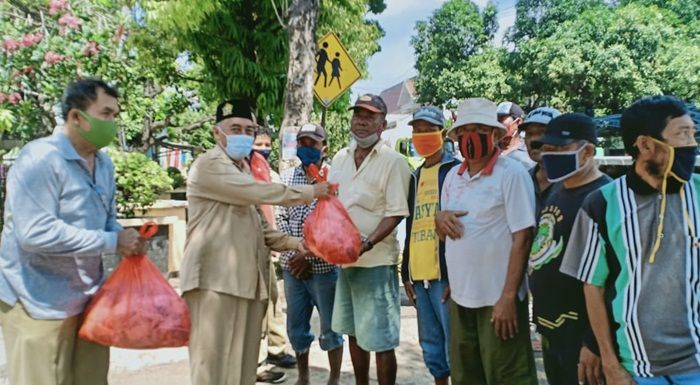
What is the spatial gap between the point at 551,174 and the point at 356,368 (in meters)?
1.97

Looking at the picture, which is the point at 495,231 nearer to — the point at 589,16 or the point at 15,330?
the point at 15,330

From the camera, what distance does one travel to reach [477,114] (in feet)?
10.1

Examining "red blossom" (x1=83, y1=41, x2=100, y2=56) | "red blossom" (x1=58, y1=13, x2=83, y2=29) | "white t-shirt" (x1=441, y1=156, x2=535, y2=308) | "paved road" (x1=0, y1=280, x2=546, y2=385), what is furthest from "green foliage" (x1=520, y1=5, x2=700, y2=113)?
"white t-shirt" (x1=441, y1=156, x2=535, y2=308)

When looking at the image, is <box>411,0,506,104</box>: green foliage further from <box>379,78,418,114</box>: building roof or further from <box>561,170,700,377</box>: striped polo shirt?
<box>561,170,700,377</box>: striped polo shirt

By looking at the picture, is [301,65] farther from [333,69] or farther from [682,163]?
[682,163]

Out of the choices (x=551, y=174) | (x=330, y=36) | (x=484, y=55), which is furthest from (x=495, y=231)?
(x=484, y=55)

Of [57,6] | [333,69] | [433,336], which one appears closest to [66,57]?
[57,6]

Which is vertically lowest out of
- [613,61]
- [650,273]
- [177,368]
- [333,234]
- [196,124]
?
[177,368]

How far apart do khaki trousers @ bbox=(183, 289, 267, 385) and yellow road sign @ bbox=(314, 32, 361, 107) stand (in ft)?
10.7

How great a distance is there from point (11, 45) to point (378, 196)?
665 centimetres

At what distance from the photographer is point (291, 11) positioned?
7090mm

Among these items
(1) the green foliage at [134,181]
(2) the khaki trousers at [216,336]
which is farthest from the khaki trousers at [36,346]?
(1) the green foliage at [134,181]

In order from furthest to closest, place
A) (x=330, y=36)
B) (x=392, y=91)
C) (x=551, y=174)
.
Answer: (x=392, y=91), (x=330, y=36), (x=551, y=174)

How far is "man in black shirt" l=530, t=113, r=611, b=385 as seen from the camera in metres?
2.53
